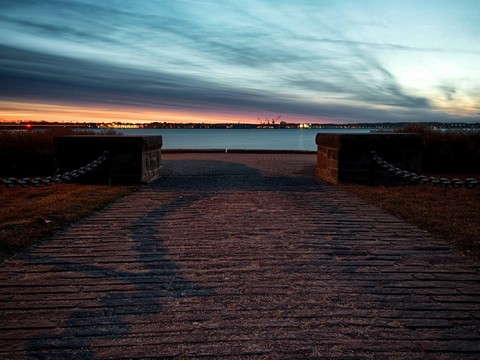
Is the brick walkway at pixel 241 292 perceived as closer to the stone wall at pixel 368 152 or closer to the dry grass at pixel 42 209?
the dry grass at pixel 42 209

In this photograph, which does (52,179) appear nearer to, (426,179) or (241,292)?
(241,292)

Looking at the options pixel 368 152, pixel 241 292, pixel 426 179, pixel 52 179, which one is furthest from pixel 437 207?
pixel 52 179

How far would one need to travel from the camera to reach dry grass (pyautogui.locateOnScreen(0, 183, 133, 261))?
4746 millimetres

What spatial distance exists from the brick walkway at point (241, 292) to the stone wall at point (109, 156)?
345cm

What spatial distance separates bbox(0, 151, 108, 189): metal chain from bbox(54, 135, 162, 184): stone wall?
21cm

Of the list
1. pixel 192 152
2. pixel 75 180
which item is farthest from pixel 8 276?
pixel 192 152

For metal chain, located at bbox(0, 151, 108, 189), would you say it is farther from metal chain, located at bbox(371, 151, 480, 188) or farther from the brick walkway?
metal chain, located at bbox(371, 151, 480, 188)

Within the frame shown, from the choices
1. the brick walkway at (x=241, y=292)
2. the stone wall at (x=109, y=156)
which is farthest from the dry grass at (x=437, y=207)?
the stone wall at (x=109, y=156)

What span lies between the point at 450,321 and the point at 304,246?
1.93m

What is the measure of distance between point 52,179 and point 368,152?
6933mm

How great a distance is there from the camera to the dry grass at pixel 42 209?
187 inches

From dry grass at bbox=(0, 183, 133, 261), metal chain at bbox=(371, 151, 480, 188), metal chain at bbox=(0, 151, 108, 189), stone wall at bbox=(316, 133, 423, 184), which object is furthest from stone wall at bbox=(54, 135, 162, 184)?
metal chain at bbox=(371, 151, 480, 188)

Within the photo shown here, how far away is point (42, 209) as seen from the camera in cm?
639

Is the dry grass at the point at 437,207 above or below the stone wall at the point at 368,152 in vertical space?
below
